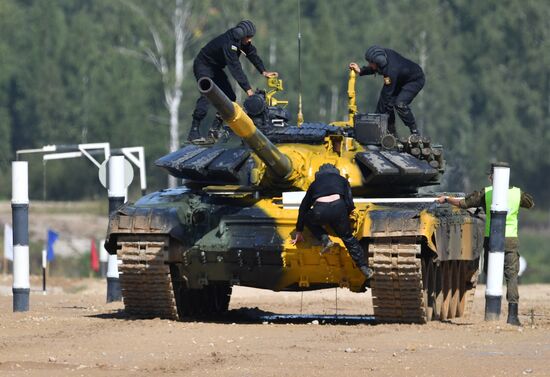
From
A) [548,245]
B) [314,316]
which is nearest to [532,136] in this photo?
[548,245]

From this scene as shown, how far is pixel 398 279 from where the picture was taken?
60.7 feet

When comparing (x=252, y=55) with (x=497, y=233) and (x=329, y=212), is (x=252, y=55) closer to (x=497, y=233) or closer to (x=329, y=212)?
(x=329, y=212)

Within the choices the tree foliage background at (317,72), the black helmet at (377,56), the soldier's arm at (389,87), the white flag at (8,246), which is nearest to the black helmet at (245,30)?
the black helmet at (377,56)

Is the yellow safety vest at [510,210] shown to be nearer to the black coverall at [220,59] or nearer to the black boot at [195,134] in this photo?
the black coverall at [220,59]

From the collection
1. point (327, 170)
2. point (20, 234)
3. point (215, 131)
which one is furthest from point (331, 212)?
point (20, 234)

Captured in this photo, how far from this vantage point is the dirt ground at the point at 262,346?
14.0 m

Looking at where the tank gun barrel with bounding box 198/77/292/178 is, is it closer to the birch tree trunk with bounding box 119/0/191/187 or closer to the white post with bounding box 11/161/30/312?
the white post with bounding box 11/161/30/312

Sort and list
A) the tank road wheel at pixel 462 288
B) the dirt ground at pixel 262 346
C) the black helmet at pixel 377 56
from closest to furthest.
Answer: the dirt ground at pixel 262 346 < the black helmet at pixel 377 56 < the tank road wheel at pixel 462 288

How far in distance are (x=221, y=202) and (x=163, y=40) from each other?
42.8m

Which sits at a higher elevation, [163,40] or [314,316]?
[163,40]

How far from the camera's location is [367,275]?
18.5 m

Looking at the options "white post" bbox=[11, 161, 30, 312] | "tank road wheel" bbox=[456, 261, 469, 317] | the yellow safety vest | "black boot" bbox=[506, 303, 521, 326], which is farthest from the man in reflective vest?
"white post" bbox=[11, 161, 30, 312]

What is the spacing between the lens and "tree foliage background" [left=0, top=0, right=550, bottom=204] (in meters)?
65.8

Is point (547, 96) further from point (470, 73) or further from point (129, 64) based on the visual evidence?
point (129, 64)
